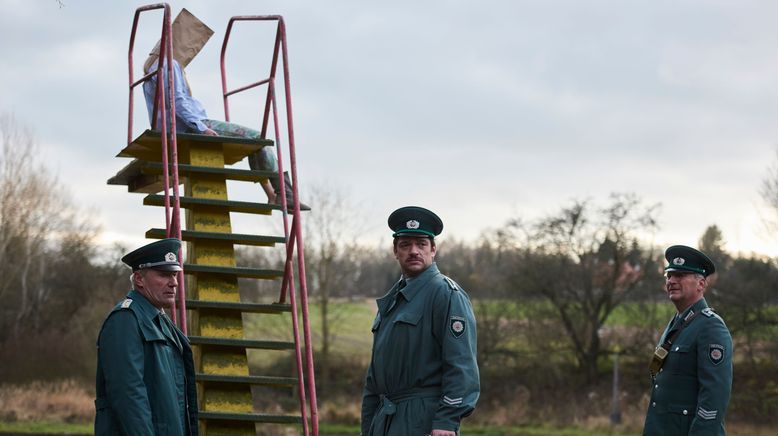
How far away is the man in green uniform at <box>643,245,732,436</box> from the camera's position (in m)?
7.08

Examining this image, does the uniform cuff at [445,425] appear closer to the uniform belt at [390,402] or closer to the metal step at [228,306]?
the uniform belt at [390,402]

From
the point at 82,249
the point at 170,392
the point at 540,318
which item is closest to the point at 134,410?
the point at 170,392

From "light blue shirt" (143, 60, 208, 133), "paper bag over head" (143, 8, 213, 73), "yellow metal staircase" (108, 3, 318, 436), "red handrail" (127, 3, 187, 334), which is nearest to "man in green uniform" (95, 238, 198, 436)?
"red handrail" (127, 3, 187, 334)

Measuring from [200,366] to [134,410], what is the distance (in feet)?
11.7

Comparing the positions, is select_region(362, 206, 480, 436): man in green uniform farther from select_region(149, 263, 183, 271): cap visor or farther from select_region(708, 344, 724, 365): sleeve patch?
select_region(708, 344, 724, 365): sleeve patch

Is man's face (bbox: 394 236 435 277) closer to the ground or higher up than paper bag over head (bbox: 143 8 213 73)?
closer to the ground

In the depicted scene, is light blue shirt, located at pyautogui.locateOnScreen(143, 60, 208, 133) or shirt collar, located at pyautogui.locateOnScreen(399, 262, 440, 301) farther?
light blue shirt, located at pyautogui.locateOnScreen(143, 60, 208, 133)

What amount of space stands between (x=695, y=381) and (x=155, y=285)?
3.33 meters

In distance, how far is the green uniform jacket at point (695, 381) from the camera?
706 cm

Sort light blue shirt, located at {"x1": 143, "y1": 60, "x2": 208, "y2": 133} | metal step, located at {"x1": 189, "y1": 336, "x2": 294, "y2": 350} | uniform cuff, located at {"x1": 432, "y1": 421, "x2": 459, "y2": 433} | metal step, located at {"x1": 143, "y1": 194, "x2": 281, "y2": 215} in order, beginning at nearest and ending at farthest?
uniform cuff, located at {"x1": 432, "y1": 421, "x2": 459, "y2": 433}
metal step, located at {"x1": 189, "y1": 336, "x2": 294, "y2": 350}
metal step, located at {"x1": 143, "y1": 194, "x2": 281, "y2": 215}
light blue shirt, located at {"x1": 143, "y1": 60, "x2": 208, "y2": 133}

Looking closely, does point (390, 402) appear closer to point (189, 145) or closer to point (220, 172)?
point (220, 172)

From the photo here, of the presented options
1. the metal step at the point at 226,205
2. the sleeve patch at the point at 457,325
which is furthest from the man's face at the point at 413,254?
the metal step at the point at 226,205

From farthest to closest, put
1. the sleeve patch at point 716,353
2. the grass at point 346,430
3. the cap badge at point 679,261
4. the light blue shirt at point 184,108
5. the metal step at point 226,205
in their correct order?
1. the grass at point 346,430
2. the light blue shirt at point 184,108
3. the metal step at point 226,205
4. the cap badge at point 679,261
5. the sleeve patch at point 716,353

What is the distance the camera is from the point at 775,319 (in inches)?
1446
